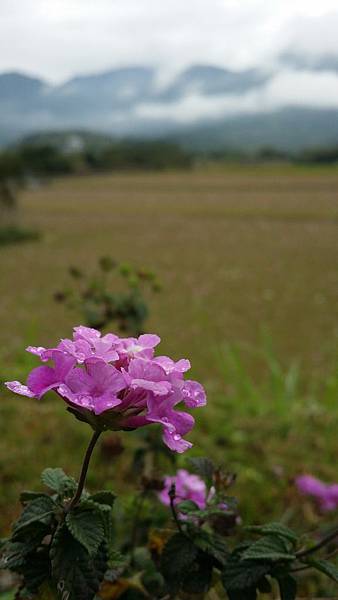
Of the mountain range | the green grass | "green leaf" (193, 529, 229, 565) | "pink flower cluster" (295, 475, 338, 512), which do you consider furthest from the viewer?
the mountain range

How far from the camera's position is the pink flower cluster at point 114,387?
291mm

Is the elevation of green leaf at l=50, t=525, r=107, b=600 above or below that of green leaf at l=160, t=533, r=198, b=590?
above

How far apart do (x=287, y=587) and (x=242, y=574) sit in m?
0.03

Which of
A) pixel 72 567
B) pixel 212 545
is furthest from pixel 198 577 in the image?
pixel 72 567

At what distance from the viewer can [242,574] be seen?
0.39 meters

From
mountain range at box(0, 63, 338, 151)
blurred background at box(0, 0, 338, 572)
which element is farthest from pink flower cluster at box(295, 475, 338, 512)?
mountain range at box(0, 63, 338, 151)

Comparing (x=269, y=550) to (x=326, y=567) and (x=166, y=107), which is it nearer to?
(x=326, y=567)

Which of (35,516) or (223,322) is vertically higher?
(35,516)

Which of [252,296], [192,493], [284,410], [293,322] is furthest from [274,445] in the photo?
[252,296]

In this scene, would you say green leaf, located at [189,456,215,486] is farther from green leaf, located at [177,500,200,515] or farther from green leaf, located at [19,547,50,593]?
green leaf, located at [19,547,50,593]

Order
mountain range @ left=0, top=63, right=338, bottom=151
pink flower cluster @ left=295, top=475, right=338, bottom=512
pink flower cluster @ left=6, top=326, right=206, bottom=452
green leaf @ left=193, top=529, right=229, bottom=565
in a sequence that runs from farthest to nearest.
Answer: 1. mountain range @ left=0, top=63, right=338, bottom=151
2. pink flower cluster @ left=295, top=475, right=338, bottom=512
3. green leaf @ left=193, top=529, right=229, bottom=565
4. pink flower cluster @ left=6, top=326, right=206, bottom=452

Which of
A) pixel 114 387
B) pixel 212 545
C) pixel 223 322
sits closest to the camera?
pixel 114 387

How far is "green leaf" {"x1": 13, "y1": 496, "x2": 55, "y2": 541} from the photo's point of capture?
33 centimetres

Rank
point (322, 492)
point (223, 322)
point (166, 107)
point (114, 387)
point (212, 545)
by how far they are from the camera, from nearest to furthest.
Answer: point (114, 387), point (212, 545), point (322, 492), point (223, 322), point (166, 107)
